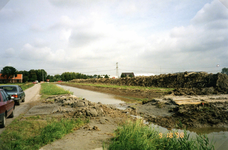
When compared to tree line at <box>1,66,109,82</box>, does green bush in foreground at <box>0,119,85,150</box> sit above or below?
below

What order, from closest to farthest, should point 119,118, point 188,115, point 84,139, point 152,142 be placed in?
point 152,142 < point 84,139 < point 119,118 < point 188,115

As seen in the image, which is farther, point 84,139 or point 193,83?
point 193,83

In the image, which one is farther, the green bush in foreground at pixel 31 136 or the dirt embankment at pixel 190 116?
the dirt embankment at pixel 190 116

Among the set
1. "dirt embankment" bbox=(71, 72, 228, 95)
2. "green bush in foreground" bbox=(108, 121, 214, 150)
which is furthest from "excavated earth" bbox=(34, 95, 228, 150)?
"dirt embankment" bbox=(71, 72, 228, 95)

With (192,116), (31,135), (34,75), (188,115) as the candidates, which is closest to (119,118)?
(188,115)

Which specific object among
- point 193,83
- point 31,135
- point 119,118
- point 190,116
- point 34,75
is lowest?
point 190,116

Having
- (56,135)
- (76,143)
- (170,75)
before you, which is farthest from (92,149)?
(170,75)

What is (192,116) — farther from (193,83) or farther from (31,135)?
(193,83)

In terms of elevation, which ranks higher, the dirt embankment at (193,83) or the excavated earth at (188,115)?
the dirt embankment at (193,83)

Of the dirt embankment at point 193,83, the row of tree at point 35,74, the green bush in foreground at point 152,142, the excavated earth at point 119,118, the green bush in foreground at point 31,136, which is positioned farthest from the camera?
the row of tree at point 35,74

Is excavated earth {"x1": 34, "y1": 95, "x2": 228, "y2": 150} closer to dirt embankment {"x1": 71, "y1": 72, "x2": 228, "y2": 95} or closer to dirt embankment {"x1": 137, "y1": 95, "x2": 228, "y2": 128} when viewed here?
dirt embankment {"x1": 137, "y1": 95, "x2": 228, "y2": 128}

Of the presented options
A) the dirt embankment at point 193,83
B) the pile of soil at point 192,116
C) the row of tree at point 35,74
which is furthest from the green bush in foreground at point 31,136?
the row of tree at point 35,74

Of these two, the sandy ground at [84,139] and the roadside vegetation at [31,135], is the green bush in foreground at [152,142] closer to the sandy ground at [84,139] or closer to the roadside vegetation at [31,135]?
the sandy ground at [84,139]

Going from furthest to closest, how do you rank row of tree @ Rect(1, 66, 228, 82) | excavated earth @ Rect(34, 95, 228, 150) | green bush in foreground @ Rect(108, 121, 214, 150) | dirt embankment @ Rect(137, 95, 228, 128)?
row of tree @ Rect(1, 66, 228, 82), dirt embankment @ Rect(137, 95, 228, 128), excavated earth @ Rect(34, 95, 228, 150), green bush in foreground @ Rect(108, 121, 214, 150)
